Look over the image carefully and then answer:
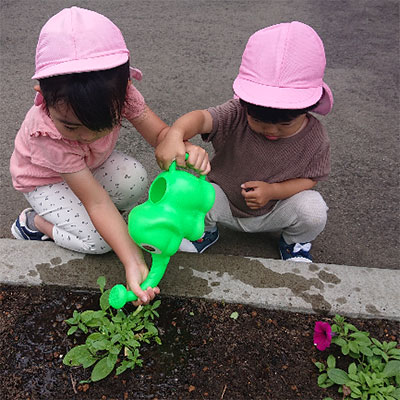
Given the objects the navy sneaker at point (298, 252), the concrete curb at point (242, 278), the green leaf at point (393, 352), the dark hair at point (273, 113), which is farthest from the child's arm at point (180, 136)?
the green leaf at point (393, 352)

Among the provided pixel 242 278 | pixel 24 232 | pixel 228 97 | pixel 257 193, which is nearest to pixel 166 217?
pixel 242 278

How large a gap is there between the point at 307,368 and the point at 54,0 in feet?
15.9

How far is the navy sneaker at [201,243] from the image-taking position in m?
2.17

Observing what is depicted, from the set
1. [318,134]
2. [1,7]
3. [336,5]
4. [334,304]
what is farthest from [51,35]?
[336,5]

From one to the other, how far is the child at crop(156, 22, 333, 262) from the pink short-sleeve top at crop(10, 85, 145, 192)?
31cm

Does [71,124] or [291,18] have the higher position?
[71,124]

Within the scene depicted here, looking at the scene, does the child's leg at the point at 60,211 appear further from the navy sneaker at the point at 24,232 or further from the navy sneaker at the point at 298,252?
the navy sneaker at the point at 298,252

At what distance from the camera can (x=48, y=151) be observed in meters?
1.73

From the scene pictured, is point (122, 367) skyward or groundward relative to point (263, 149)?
groundward

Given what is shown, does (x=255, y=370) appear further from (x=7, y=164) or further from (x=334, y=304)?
(x=7, y=164)

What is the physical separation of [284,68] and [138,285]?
87cm

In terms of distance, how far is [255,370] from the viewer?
156 cm

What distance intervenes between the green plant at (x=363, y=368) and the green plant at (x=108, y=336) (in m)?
0.57

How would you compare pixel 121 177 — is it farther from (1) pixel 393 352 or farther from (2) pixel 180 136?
(1) pixel 393 352
